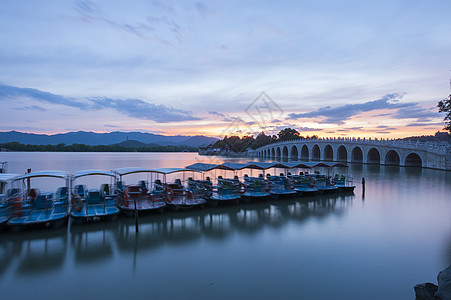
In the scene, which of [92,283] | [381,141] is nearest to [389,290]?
[92,283]

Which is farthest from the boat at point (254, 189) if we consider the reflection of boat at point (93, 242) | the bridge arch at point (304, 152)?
the bridge arch at point (304, 152)

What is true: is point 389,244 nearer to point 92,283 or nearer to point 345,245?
point 345,245

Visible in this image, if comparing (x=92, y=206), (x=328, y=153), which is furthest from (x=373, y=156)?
(x=92, y=206)

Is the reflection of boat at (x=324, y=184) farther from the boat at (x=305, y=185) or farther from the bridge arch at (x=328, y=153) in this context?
the bridge arch at (x=328, y=153)

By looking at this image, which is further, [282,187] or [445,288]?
[282,187]

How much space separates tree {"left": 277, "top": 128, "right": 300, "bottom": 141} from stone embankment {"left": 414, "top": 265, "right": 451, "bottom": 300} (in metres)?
134

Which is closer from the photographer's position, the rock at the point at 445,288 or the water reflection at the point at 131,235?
the rock at the point at 445,288

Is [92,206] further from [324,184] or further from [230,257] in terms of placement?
[324,184]

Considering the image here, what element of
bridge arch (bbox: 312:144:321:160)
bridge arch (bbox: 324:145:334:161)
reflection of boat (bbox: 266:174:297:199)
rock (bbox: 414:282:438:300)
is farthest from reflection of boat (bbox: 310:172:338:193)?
bridge arch (bbox: 312:144:321:160)

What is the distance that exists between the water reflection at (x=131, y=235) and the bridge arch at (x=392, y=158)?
1809 inches

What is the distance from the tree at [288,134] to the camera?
140125 mm

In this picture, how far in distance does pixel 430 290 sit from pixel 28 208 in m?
15.4

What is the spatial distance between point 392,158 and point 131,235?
6091 centimetres

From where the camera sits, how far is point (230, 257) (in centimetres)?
1012
